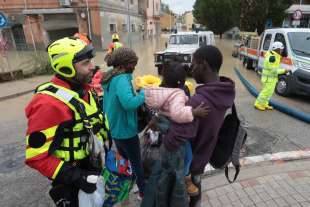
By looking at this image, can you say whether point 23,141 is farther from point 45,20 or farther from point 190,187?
point 45,20

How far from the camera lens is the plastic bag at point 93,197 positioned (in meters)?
1.82

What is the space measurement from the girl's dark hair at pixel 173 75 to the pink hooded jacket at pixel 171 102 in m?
0.06

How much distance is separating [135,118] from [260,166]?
2.23 m

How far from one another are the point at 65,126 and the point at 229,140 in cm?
146

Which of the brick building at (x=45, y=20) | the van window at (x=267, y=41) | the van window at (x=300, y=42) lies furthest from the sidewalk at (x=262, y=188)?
the brick building at (x=45, y=20)

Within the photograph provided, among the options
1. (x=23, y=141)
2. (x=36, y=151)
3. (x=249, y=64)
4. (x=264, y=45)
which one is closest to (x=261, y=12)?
(x=249, y=64)

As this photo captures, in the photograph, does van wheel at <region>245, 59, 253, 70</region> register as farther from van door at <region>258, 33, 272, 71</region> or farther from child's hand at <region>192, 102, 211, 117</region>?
child's hand at <region>192, 102, 211, 117</region>

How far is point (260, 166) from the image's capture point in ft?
12.4

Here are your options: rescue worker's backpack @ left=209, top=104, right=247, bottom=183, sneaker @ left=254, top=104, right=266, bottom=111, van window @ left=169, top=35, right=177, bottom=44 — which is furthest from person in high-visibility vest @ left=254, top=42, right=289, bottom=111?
van window @ left=169, top=35, right=177, bottom=44

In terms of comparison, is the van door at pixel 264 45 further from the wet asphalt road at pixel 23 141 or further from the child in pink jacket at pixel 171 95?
the child in pink jacket at pixel 171 95

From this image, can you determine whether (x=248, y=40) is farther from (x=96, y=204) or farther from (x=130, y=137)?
(x=96, y=204)

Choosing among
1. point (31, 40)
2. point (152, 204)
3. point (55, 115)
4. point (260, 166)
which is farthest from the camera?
point (31, 40)

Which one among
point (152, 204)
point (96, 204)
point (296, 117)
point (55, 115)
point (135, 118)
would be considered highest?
point (55, 115)

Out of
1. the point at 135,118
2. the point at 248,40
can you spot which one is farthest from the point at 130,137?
the point at 248,40
